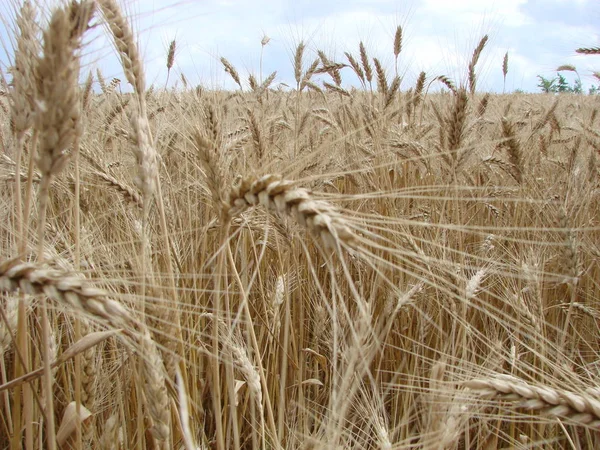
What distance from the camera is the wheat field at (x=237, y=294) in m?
0.92

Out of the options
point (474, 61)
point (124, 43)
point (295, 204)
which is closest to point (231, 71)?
point (474, 61)

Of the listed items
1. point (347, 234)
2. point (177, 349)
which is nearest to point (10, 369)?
point (177, 349)

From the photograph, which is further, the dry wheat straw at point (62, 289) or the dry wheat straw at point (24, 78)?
the dry wheat straw at point (24, 78)

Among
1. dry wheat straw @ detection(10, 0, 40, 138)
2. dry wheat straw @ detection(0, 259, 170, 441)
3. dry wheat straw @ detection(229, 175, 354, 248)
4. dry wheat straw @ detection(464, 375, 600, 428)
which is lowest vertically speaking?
dry wheat straw @ detection(464, 375, 600, 428)

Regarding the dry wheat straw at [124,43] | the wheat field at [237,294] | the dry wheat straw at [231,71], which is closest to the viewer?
the wheat field at [237,294]

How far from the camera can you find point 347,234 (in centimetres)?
76

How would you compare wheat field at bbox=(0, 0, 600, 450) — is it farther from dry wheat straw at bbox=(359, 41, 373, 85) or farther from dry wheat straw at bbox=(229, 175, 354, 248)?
dry wheat straw at bbox=(359, 41, 373, 85)

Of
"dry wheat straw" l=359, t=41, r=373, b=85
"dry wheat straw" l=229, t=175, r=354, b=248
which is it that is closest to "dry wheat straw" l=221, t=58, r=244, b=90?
"dry wheat straw" l=359, t=41, r=373, b=85

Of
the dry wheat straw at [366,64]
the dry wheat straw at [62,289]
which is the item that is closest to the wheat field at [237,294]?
the dry wheat straw at [62,289]

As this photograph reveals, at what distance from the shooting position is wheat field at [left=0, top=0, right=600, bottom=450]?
3.02 ft

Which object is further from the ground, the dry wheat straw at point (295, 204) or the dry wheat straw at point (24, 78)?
the dry wheat straw at point (24, 78)

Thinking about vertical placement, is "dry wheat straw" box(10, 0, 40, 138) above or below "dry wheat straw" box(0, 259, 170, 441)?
above

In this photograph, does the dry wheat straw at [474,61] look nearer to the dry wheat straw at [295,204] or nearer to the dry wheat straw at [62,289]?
the dry wheat straw at [295,204]

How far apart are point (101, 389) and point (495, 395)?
1.23 meters
